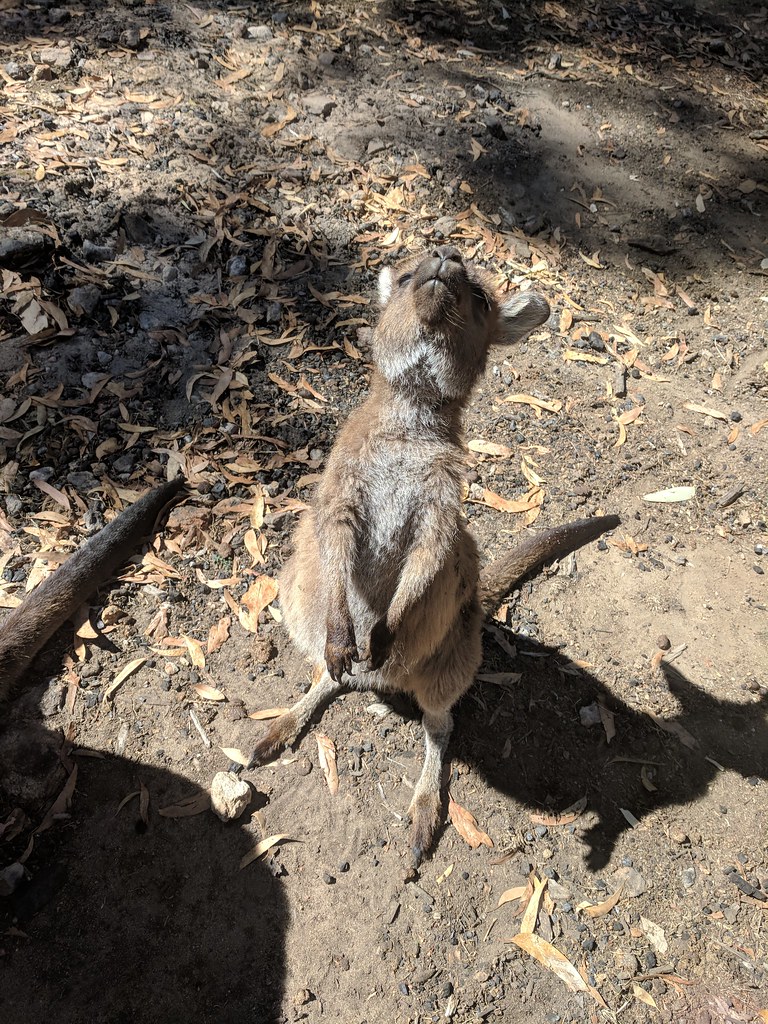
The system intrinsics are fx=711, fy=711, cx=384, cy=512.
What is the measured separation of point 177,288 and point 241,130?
2133 millimetres

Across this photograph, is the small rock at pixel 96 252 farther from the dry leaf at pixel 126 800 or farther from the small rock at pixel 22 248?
the dry leaf at pixel 126 800

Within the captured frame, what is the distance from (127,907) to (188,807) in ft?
1.58

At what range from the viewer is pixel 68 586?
3.83 metres

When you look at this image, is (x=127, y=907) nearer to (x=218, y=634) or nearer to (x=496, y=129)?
(x=218, y=634)

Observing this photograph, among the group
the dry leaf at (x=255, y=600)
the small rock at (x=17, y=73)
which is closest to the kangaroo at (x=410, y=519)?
the dry leaf at (x=255, y=600)

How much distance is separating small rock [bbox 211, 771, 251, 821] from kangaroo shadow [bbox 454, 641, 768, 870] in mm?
1161

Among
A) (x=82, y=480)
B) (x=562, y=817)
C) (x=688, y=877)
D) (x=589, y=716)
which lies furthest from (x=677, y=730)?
(x=82, y=480)

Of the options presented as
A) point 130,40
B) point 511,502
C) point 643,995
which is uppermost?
point 130,40

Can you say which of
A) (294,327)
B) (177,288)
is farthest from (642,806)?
(177,288)

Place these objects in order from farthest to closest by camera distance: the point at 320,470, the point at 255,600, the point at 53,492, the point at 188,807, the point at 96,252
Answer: the point at 96,252, the point at 320,470, the point at 53,492, the point at 255,600, the point at 188,807

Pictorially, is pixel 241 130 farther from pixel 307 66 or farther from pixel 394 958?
pixel 394 958

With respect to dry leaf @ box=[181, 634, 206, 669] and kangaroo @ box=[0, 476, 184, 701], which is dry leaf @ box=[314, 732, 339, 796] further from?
kangaroo @ box=[0, 476, 184, 701]

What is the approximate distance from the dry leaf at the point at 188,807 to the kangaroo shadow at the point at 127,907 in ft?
0.07

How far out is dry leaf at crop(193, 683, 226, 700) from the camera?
387 centimetres
